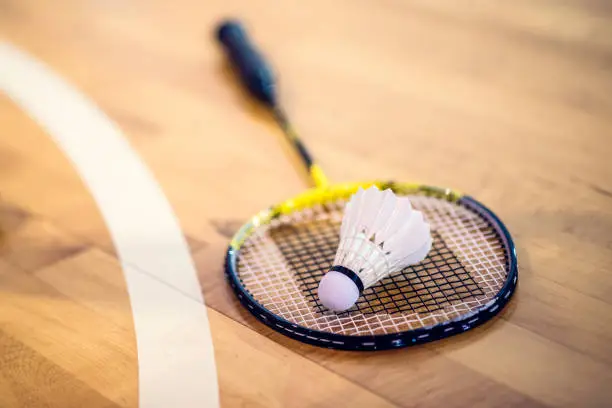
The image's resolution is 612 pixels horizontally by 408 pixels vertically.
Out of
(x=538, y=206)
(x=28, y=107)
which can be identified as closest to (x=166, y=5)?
(x=28, y=107)

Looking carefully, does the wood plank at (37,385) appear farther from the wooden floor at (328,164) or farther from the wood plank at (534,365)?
the wood plank at (534,365)

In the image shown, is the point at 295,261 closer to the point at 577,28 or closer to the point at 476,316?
the point at 476,316

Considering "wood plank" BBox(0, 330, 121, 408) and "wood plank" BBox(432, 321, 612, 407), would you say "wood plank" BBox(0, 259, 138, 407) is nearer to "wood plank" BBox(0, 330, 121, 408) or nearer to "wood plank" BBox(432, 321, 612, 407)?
"wood plank" BBox(0, 330, 121, 408)

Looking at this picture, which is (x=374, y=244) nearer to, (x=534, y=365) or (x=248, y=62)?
(x=534, y=365)

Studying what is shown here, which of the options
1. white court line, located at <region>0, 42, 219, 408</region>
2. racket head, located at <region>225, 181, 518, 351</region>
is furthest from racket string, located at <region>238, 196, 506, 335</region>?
white court line, located at <region>0, 42, 219, 408</region>

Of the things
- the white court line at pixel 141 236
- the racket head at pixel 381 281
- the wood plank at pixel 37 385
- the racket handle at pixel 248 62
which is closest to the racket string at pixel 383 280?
the racket head at pixel 381 281

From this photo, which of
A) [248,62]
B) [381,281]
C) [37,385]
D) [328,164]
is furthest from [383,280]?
[248,62]
